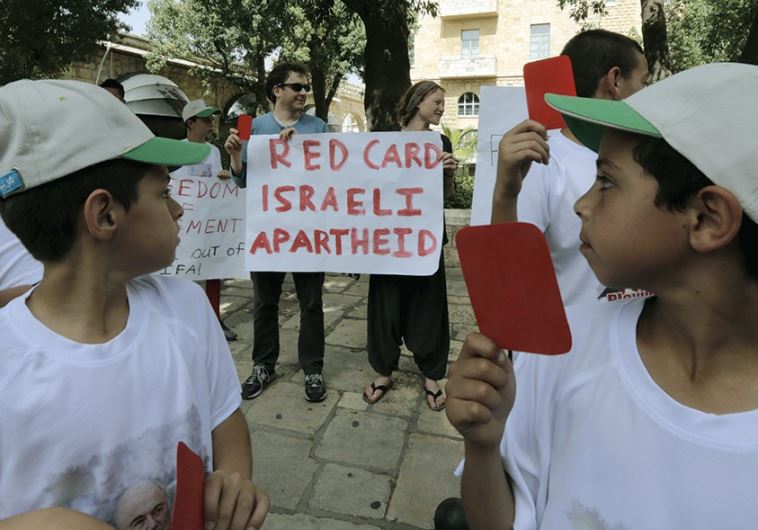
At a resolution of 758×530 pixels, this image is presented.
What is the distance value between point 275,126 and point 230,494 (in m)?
2.41

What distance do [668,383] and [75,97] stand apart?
1111 mm

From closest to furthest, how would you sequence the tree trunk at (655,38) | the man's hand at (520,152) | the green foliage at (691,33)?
1. the man's hand at (520,152)
2. the tree trunk at (655,38)
3. the green foliage at (691,33)

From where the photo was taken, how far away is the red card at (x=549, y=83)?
1426mm

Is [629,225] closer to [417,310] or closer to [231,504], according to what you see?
[231,504]

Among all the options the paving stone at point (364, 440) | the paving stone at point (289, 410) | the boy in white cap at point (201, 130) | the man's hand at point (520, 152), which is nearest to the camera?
the man's hand at point (520, 152)

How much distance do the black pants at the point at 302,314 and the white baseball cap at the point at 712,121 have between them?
2334mm

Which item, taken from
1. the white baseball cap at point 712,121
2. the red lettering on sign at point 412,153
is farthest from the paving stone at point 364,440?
the white baseball cap at point 712,121

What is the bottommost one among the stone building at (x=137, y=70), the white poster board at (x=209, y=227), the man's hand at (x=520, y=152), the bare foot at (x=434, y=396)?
the bare foot at (x=434, y=396)

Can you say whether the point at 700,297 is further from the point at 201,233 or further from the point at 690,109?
the point at 201,233

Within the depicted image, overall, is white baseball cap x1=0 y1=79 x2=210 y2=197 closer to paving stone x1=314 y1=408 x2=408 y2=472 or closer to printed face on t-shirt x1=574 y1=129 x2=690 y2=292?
printed face on t-shirt x1=574 y1=129 x2=690 y2=292

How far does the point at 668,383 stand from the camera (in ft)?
2.64

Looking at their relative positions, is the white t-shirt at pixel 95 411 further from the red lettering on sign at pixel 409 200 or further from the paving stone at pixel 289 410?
the red lettering on sign at pixel 409 200

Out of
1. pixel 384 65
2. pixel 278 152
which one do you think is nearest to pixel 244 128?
pixel 278 152

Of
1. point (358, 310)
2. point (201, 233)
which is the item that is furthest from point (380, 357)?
point (358, 310)
